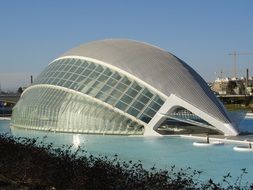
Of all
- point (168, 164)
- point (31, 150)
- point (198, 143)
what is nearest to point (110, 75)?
point (198, 143)

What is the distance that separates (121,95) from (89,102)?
227 cm

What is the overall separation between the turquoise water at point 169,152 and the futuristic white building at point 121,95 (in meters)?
1.52

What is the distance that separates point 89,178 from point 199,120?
21.4 meters

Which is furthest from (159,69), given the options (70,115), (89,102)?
(70,115)

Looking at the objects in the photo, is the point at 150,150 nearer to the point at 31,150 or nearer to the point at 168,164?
the point at 168,164

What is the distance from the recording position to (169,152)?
22.4 meters

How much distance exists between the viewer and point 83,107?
104ft

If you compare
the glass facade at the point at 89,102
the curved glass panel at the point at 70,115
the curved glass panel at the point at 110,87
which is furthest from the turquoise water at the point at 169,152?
the curved glass panel at the point at 110,87

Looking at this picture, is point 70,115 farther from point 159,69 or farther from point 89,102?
point 159,69

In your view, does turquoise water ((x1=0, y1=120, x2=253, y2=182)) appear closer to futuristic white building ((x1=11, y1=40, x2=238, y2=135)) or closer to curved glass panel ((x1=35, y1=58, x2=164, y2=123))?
futuristic white building ((x1=11, y1=40, x2=238, y2=135))

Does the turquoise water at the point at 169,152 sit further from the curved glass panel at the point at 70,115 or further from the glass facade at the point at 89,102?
the glass facade at the point at 89,102

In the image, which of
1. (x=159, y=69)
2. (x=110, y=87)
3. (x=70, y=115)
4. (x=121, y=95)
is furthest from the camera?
(x=70, y=115)

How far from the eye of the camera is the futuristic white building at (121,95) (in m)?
29.7

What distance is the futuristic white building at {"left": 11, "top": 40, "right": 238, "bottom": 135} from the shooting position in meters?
29.7
